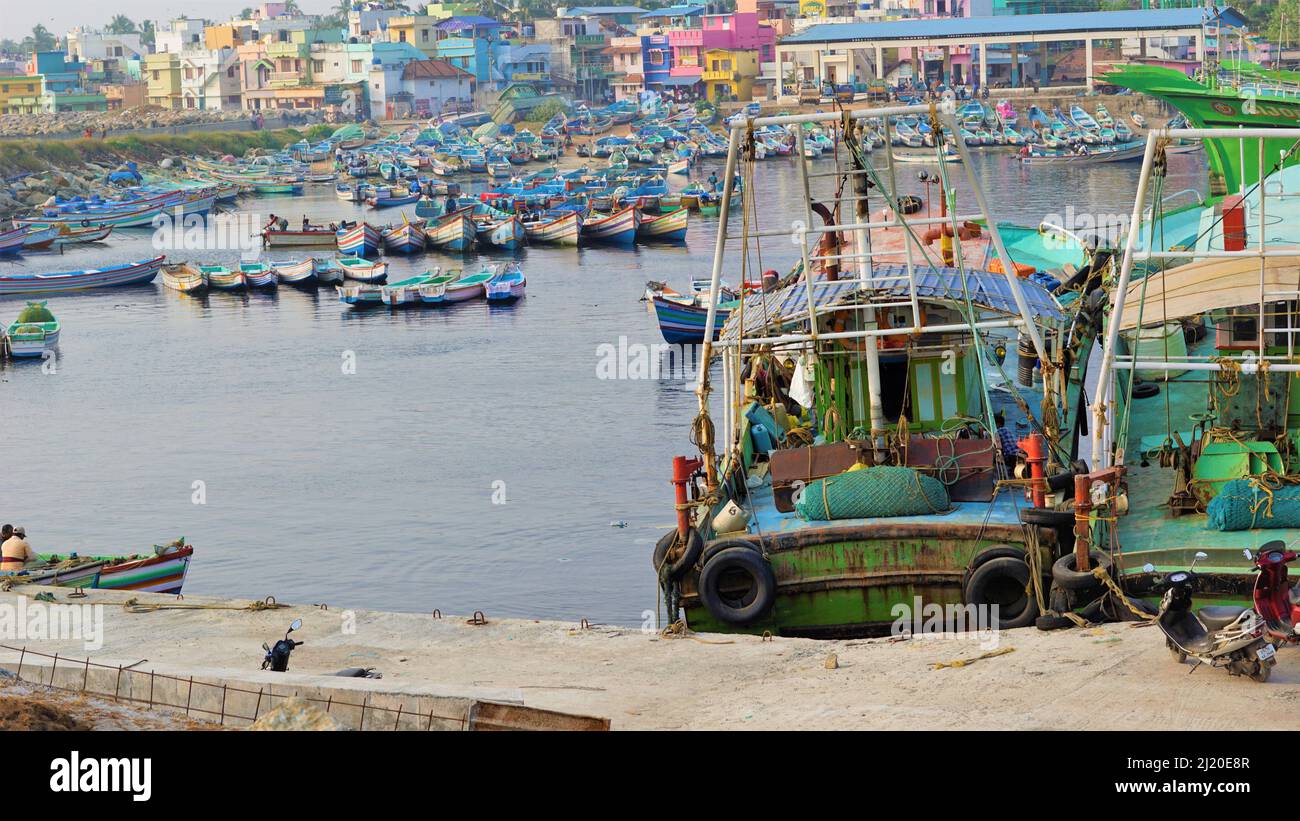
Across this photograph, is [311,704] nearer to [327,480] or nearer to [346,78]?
[327,480]

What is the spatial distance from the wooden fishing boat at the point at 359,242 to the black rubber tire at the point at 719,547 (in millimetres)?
46717

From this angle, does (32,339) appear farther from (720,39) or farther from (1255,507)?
(720,39)

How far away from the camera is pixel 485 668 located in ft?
46.3

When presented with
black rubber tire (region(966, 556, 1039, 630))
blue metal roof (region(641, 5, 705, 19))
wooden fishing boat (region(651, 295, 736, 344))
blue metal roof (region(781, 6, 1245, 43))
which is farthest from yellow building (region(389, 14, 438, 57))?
black rubber tire (region(966, 556, 1039, 630))

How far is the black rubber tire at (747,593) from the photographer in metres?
15.6

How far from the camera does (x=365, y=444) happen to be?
32.7 meters

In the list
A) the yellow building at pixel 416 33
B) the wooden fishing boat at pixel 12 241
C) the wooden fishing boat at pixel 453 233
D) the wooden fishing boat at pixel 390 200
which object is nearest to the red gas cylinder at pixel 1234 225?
the wooden fishing boat at pixel 453 233

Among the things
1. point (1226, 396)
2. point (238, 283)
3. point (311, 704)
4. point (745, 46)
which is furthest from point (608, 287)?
point (745, 46)

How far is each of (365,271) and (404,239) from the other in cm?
877

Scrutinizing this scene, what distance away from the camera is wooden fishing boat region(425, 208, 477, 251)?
63.3m

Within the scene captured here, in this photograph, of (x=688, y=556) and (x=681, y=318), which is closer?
(x=688, y=556)

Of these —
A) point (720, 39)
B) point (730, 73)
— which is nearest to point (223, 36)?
point (720, 39)

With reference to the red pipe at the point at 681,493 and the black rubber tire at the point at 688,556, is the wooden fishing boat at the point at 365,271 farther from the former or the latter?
the black rubber tire at the point at 688,556
